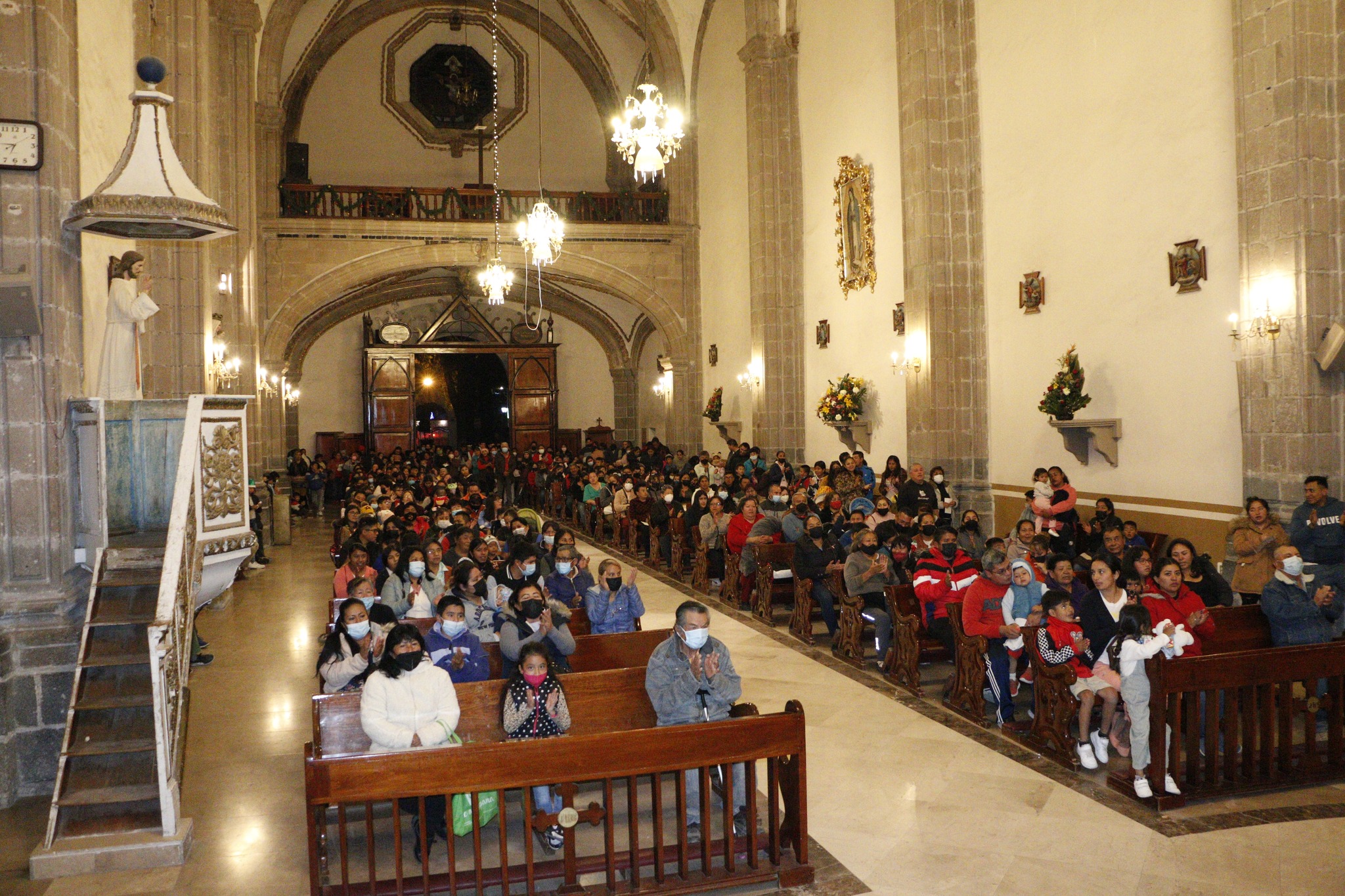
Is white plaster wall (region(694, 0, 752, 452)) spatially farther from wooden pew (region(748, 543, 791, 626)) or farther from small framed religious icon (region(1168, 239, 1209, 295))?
small framed religious icon (region(1168, 239, 1209, 295))

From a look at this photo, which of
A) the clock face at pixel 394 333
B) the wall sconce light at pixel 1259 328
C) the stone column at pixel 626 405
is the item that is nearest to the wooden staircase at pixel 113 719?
the wall sconce light at pixel 1259 328

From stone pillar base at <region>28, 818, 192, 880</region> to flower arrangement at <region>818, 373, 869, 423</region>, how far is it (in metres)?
11.3

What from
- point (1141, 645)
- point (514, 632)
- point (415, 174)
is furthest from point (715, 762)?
point (415, 174)

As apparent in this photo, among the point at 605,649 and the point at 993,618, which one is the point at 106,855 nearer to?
the point at 605,649

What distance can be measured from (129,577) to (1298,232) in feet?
27.4

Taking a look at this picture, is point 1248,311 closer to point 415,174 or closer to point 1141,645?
point 1141,645

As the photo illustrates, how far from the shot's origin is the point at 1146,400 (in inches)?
380

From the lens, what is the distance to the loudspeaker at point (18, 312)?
17.6 ft

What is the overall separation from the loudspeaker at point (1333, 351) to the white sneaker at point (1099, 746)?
356cm

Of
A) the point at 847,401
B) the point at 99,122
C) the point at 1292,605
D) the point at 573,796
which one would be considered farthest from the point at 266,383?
the point at 1292,605

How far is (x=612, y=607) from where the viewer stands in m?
7.05

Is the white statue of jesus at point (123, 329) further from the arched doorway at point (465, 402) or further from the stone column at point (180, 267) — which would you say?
the arched doorway at point (465, 402)

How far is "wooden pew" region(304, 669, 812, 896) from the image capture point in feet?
13.4

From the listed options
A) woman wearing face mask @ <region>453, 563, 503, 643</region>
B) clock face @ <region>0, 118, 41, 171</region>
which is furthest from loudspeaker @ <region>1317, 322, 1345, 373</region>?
clock face @ <region>0, 118, 41, 171</region>
